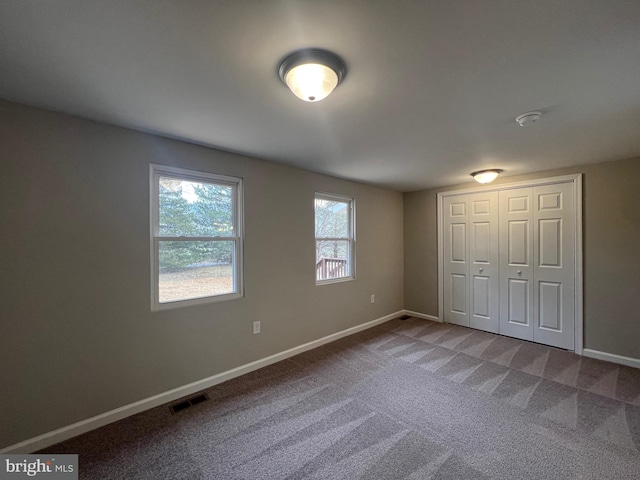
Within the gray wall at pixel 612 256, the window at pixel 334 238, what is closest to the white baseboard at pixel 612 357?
the gray wall at pixel 612 256

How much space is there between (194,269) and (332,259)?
74.5 inches

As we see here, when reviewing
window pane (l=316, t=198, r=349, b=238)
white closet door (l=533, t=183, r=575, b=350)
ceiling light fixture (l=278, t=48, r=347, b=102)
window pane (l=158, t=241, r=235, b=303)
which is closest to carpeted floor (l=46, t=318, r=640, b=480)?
white closet door (l=533, t=183, r=575, b=350)

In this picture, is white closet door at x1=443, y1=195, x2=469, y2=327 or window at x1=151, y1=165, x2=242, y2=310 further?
white closet door at x1=443, y1=195, x2=469, y2=327

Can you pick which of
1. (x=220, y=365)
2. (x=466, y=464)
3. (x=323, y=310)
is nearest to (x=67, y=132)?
(x=220, y=365)

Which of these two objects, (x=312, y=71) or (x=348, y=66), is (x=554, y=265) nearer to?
(x=348, y=66)

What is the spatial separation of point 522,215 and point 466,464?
3255 mm

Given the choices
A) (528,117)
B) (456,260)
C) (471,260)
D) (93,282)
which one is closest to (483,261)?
(471,260)

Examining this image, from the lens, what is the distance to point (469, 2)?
1.03 metres

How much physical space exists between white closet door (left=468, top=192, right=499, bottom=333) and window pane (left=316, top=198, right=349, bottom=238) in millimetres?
1947

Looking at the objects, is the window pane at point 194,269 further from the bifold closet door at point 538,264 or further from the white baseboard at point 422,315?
the bifold closet door at point 538,264

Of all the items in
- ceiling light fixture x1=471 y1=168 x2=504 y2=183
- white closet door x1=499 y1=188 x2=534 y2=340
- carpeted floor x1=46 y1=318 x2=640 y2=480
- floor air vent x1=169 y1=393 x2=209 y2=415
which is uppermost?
ceiling light fixture x1=471 y1=168 x2=504 y2=183

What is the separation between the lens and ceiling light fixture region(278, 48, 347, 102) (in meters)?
1.31

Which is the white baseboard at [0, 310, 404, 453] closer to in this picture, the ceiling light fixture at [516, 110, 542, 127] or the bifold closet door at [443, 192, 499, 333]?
the bifold closet door at [443, 192, 499, 333]

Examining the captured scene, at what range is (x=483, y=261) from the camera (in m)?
4.07
